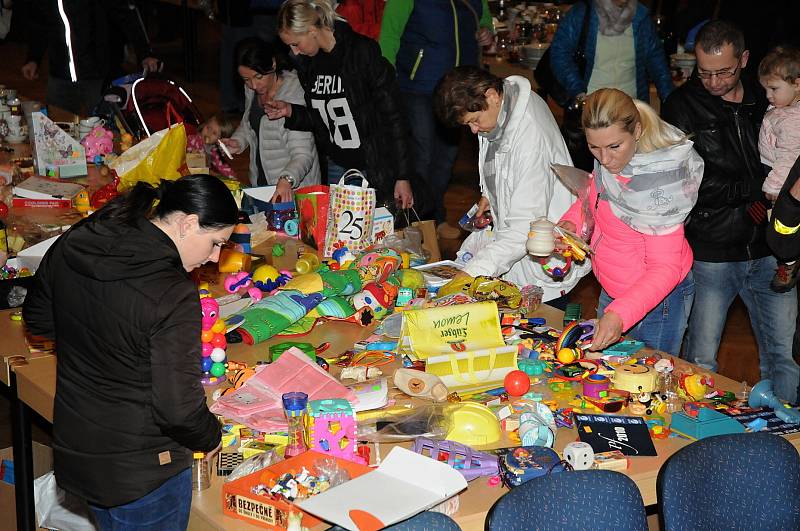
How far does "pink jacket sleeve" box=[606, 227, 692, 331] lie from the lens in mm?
2973

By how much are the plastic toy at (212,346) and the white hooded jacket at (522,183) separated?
0.93 metres

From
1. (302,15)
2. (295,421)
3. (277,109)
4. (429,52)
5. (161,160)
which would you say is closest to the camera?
(295,421)

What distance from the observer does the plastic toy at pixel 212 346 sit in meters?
2.96

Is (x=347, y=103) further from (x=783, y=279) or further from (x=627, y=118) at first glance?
(x=783, y=279)

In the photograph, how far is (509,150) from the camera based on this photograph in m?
3.40

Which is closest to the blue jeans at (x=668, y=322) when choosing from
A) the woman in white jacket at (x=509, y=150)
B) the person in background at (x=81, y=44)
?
the woman in white jacket at (x=509, y=150)

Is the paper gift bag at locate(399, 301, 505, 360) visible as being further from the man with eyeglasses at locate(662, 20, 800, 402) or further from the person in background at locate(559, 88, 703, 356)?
the man with eyeglasses at locate(662, 20, 800, 402)

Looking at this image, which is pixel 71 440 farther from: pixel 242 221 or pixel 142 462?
pixel 242 221

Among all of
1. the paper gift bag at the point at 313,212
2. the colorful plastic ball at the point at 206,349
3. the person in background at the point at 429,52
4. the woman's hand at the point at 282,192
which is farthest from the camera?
the person in background at the point at 429,52

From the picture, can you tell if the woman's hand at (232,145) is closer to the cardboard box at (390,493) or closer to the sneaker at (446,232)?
the sneaker at (446,232)

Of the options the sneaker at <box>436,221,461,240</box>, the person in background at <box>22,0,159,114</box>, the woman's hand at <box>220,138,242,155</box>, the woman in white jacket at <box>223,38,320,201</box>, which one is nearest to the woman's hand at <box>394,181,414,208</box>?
the woman in white jacket at <box>223,38,320,201</box>

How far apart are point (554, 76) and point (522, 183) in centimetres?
224

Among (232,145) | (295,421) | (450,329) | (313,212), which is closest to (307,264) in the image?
(313,212)

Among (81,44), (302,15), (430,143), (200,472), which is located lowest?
(200,472)
